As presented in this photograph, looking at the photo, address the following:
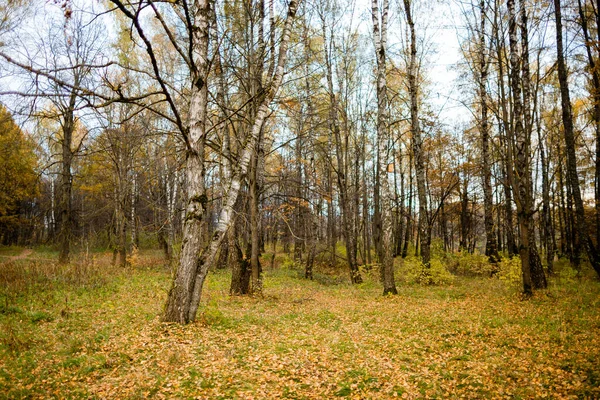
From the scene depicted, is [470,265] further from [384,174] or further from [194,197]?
[194,197]

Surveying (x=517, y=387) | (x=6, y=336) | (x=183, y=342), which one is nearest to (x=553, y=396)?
(x=517, y=387)

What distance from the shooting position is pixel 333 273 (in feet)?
64.8

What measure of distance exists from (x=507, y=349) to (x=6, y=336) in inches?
312

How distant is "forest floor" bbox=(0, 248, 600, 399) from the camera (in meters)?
4.18

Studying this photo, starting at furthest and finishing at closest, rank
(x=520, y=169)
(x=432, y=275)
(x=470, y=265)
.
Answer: (x=470, y=265) → (x=432, y=275) → (x=520, y=169)

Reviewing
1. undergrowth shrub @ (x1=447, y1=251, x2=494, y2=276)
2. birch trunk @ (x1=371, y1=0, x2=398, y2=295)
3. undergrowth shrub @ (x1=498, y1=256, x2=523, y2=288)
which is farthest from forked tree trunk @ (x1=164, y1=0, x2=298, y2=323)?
undergrowth shrub @ (x1=447, y1=251, x2=494, y2=276)

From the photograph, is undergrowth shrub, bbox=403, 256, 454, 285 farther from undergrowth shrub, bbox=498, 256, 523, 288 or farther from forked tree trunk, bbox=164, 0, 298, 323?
forked tree trunk, bbox=164, 0, 298, 323

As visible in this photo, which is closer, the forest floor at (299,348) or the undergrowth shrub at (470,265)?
the forest floor at (299,348)

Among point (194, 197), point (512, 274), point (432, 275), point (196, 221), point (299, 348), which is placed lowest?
point (299, 348)

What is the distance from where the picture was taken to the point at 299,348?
5621 mm

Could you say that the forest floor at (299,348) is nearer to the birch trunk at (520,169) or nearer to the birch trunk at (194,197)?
the birch trunk at (194,197)

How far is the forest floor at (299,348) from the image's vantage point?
4.18m

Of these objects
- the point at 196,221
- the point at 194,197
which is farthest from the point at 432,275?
the point at 194,197

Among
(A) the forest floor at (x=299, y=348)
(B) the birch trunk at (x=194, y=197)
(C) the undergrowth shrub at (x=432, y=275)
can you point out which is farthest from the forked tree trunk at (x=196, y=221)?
(C) the undergrowth shrub at (x=432, y=275)
